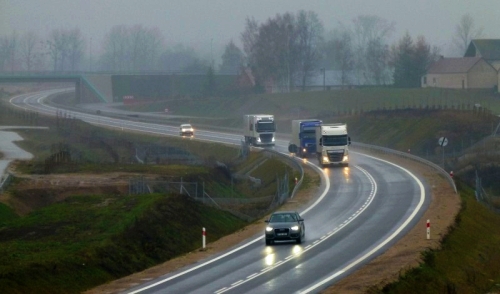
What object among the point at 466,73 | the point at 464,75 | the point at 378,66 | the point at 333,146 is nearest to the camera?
the point at 333,146

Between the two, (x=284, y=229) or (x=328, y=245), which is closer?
(x=328, y=245)

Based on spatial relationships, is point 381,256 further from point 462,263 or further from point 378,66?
point 378,66

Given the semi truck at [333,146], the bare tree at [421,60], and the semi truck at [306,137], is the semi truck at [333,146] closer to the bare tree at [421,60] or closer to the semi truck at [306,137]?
the semi truck at [306,137]

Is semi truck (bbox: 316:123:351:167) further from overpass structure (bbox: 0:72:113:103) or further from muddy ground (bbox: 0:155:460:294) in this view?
overpass structure (bbox: 0:72:113:103)

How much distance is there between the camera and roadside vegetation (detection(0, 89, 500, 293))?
3225 cm

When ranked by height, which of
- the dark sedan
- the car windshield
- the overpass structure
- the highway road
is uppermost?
the overpass structure

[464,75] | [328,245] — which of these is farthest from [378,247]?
[464,75]

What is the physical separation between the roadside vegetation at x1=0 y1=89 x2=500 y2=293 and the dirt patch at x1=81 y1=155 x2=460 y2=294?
526 millimetres

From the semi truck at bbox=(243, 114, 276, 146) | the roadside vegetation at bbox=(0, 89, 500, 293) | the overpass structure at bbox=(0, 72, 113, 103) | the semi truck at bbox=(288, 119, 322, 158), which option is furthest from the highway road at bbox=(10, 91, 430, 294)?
the overpass structure at bbox=(0, 72, 113, 103)

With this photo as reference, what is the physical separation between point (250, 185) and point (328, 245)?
33.7m

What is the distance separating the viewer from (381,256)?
108ft

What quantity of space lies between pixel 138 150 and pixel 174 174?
22.2 metres

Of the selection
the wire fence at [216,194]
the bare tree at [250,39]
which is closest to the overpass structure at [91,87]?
the bare tree at [250,39]

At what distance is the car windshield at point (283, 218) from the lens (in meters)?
37.1
